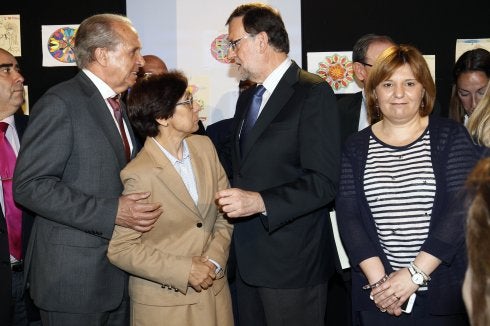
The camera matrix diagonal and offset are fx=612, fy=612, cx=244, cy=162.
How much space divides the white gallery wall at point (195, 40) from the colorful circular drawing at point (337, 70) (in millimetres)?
727

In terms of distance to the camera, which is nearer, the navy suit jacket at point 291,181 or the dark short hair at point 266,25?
the navy suit jacket at point 291,181

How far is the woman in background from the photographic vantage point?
429 cm

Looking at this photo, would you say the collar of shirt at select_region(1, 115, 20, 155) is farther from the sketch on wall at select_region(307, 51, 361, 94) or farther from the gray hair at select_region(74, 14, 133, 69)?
the sketch on wall at select_region(307, 51, 361, 94)

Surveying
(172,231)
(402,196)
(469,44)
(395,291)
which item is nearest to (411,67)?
(402,196)

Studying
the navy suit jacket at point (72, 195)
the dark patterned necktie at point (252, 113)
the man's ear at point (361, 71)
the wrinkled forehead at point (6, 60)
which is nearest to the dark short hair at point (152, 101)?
the navy suit jacket at point (72, 195)

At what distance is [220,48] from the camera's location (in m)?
5.05

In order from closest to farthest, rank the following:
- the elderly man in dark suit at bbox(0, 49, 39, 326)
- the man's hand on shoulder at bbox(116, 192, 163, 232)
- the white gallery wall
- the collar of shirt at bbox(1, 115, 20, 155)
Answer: the man's hand on shoulder at bbox(116, 192, 163, 232) → the elderly man in dark suit at bbox(0, 49, 39, 326) → the collar of shirt at bbox(1, 115, 20, 155) → the white gallery wall

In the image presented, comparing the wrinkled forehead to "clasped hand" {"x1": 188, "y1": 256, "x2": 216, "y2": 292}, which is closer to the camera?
"clasped hand" {"x1": 188, "y1": 256, "x2": 216, "y2": 292}

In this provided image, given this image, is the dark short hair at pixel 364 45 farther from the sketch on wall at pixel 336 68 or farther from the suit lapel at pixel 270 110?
the suit lapel at pixel 270 110

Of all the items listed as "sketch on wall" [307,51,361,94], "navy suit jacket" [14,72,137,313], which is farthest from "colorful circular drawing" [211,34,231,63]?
"navy suit jacket" [14,72,137,313]

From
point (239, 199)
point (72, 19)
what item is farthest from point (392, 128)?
point (72, 19)

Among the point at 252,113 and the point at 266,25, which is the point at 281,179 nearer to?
the point at 252,113

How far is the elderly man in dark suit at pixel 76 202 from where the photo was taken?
2830 millimetres

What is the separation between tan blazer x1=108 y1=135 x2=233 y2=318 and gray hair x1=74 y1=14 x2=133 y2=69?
1.88ft
